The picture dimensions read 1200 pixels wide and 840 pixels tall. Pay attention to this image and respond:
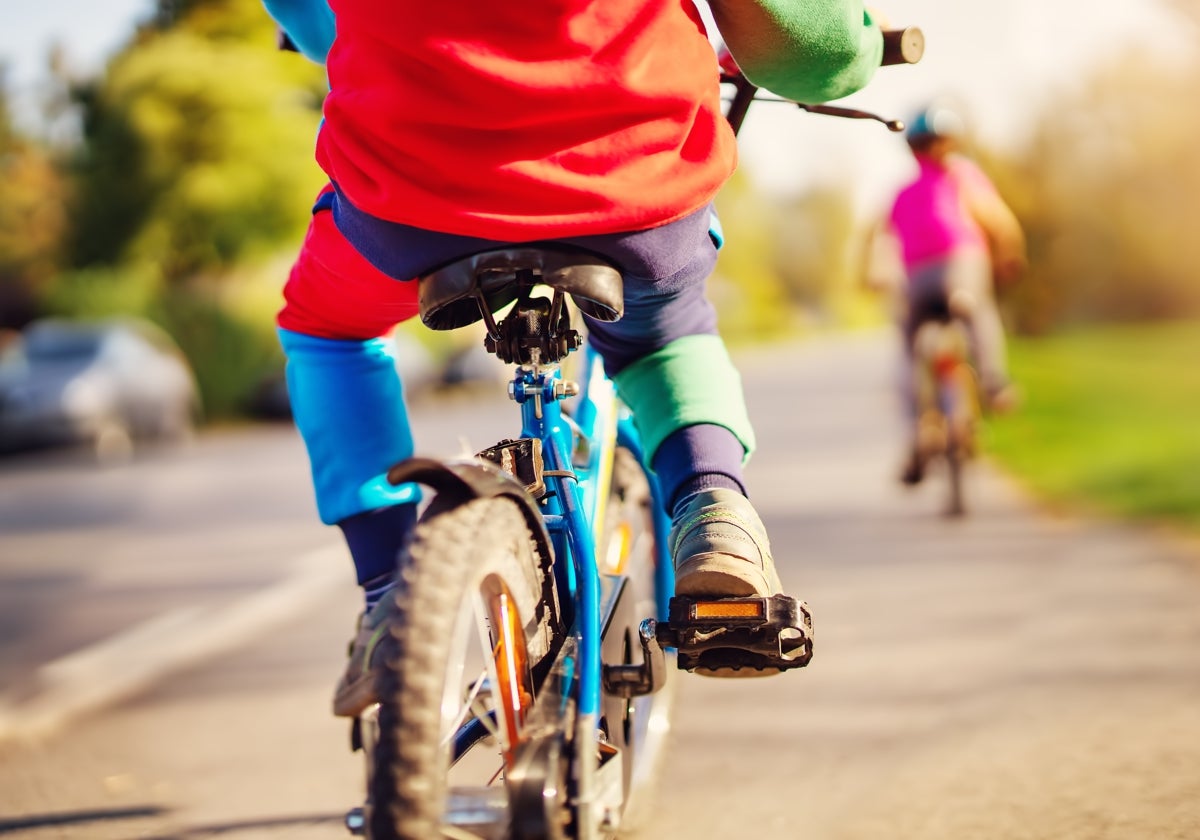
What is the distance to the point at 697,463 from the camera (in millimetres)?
2555

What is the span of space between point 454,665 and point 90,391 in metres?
15.7

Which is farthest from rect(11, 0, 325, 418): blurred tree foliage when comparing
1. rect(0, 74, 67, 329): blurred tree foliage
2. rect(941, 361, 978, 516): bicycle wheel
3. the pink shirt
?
rect(941, 361, 978, 516): bicycle wheel

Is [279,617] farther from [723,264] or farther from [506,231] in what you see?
[723,264]

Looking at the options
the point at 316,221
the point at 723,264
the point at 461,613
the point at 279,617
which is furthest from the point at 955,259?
the point at 723,264

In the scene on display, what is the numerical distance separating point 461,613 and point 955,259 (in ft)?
21.5

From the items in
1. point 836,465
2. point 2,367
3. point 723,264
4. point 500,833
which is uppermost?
Answer: point 723,264

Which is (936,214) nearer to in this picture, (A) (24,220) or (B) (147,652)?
(B) (147,652)

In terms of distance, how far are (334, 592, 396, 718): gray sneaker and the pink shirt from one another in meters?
6.24

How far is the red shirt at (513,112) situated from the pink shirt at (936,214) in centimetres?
610

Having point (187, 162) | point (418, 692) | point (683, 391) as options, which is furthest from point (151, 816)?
point (187, 162)

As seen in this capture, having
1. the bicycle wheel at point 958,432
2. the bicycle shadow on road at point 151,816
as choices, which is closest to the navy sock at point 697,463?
the bicycle shadow on road at point 151,816

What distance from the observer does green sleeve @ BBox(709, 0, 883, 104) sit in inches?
90.4

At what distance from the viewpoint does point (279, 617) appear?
5688 millimetres

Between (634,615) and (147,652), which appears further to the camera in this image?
(147,652)
